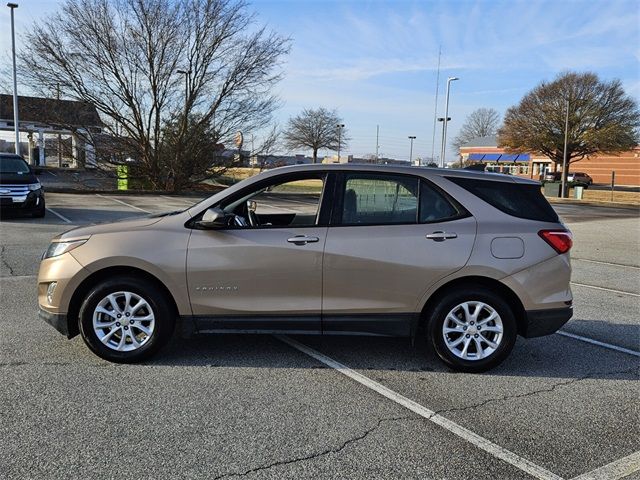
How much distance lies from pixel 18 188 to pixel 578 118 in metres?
42.8

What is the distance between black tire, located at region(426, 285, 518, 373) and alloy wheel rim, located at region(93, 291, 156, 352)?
2.29 meters

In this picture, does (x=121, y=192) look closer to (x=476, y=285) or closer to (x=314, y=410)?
(x=476, y=285)

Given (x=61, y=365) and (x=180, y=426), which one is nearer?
(x=180, y=426)

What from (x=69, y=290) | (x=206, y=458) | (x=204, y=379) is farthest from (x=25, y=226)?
(x=206, y=458)

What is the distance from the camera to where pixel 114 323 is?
4473 millimetres

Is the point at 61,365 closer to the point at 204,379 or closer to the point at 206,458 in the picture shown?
the point at 204,379

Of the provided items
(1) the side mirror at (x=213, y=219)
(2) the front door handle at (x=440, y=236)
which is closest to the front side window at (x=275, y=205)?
(1) the side mirror at (x=213, y=219)

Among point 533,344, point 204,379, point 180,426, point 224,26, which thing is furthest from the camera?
point 224,26

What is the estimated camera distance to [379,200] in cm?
459

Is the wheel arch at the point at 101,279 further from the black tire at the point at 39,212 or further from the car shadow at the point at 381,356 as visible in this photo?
the black tire at the point at 39,212

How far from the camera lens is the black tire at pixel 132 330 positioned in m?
4.43

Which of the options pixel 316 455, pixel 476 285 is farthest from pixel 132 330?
pixel 476 285

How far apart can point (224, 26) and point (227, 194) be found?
26.1 metres

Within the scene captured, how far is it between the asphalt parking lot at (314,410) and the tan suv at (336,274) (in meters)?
0.34
